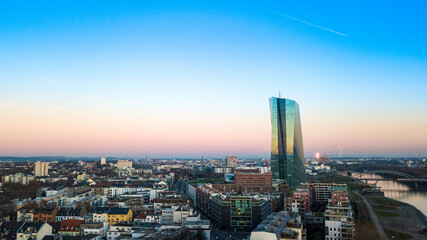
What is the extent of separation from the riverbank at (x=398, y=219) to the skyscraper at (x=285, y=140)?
2266 cm

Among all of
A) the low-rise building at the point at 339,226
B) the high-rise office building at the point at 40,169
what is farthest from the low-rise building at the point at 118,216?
the high-rise office building at the point at 40,169

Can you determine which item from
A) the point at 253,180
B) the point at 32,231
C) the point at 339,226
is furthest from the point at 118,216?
the point at 253,180

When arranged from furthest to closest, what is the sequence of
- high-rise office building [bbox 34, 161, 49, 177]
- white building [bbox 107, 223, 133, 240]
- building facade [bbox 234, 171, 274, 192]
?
high-rise office building [bbox 34, 161, 49, 177] < building facade [bbox 234, 171, 274, 192] < white building [bbox 107, 223, 133, 240]

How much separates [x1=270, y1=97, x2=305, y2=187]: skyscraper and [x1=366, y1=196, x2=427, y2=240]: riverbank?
22.7m

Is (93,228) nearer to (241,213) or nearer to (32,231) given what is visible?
(32,231)

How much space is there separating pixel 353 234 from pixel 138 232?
49.3 ft

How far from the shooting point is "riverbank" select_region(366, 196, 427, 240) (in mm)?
31098

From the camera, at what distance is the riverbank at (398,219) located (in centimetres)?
3110

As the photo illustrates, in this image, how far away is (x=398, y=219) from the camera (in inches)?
1500

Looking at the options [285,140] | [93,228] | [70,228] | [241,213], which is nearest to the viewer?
[93,228]

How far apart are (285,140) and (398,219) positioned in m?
35.4

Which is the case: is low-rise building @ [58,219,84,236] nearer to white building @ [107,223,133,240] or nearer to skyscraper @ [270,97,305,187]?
white building @ [107,223,133,240]

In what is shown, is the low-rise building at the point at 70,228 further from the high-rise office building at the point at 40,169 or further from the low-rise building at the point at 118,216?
the high-rise office building at the point at 40,169

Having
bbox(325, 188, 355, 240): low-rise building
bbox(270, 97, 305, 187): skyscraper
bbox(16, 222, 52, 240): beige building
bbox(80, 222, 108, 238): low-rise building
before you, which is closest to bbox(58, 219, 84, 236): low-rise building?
bbox(80, 222, 108, 238): low-rise building
